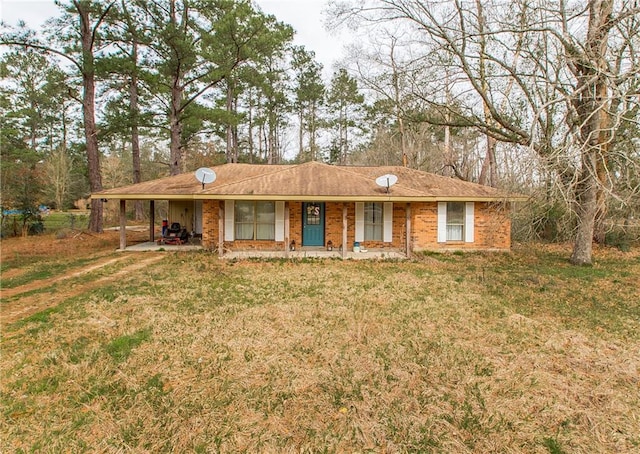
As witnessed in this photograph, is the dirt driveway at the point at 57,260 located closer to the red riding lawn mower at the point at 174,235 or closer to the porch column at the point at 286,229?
the red riding lawn mower at the point at 174,235

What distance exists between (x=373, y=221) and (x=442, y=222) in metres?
2.59

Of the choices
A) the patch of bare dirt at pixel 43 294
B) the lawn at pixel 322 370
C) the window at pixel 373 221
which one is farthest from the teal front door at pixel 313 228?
the patch of bare dirt at pixel 43 294

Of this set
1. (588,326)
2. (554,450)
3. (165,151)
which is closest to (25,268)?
(554,450)

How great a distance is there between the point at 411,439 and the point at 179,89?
60.7 ft

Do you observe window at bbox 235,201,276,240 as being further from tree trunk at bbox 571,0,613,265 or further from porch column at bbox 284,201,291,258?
tree trunk at bbox 571,0,613,265

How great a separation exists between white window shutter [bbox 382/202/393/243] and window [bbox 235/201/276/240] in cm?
398

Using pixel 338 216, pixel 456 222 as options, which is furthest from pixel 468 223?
pixel 338 216

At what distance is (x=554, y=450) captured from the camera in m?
2.68

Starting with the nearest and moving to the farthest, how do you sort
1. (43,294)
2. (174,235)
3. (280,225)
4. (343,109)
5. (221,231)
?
(43,294) → (221,231) → (280,225) → (174,235) → (343,109)

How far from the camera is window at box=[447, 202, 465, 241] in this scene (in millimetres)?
12156

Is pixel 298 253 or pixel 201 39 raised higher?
pixel 201 39

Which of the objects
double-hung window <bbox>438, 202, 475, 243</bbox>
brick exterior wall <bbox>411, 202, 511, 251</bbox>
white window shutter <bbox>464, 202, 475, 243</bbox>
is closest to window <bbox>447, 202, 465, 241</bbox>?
double-hung window <bbox>438, 202, 475, 243</bbox>

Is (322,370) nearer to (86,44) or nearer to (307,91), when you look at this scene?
(86,44)

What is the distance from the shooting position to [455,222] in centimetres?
1223
